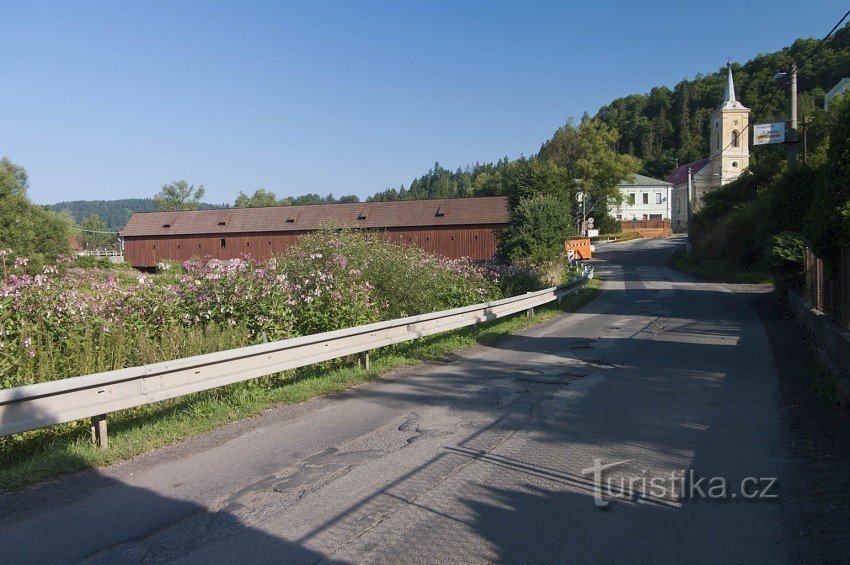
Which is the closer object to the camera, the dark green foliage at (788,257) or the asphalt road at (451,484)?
the asphalt road at (451,484)

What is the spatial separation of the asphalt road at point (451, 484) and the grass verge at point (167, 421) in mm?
242

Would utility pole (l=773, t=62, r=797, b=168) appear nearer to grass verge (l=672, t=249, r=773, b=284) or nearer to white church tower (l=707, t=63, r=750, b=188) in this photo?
grass verge (l=672, t=249, r=773, b=284)

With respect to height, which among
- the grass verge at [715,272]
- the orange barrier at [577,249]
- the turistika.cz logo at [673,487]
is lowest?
the grass verge at [715,272]

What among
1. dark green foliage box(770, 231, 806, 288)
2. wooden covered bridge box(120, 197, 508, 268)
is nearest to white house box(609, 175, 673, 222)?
wooden covered bridge box(120, 197, 508, 268)

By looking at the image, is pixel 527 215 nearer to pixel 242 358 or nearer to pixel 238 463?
pixel 242 358

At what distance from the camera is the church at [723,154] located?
76062mm

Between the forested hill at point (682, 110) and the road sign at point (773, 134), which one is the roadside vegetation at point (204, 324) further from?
the forested hill at point (682, 110)

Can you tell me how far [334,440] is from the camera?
6.43m

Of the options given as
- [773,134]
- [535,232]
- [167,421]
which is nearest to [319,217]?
[535,232]

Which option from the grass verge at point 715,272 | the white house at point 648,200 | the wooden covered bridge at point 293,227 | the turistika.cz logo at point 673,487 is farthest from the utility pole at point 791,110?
the white house at point 648,200

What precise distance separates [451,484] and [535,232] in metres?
23.3

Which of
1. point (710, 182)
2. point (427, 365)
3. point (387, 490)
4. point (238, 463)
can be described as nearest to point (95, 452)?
point (238, 463)

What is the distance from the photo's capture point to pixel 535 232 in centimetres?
2767

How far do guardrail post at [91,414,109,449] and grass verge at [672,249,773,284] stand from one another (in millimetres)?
30514
